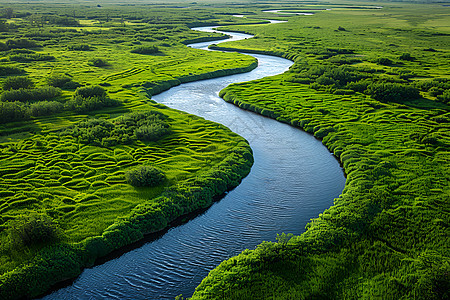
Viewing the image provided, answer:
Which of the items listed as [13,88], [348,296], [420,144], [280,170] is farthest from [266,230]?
[13,88]

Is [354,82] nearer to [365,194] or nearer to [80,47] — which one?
[365,194]

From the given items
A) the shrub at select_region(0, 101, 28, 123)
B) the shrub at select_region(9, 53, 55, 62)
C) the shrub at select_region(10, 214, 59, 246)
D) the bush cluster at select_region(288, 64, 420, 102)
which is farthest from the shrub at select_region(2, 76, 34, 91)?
the bush cluster at select_region(288, 64, 420, 102)

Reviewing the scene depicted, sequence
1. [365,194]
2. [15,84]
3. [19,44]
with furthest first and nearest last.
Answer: [19,44]
[15,84]
[365,194]

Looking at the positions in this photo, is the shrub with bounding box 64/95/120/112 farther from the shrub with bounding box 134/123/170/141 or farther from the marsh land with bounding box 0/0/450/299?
the shrub with bounding box 134/123/170/141

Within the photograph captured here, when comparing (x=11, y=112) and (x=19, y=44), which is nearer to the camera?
(x=11, y=112)

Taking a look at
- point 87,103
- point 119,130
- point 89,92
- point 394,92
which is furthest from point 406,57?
point 87,103

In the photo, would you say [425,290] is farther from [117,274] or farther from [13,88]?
[13,88]
